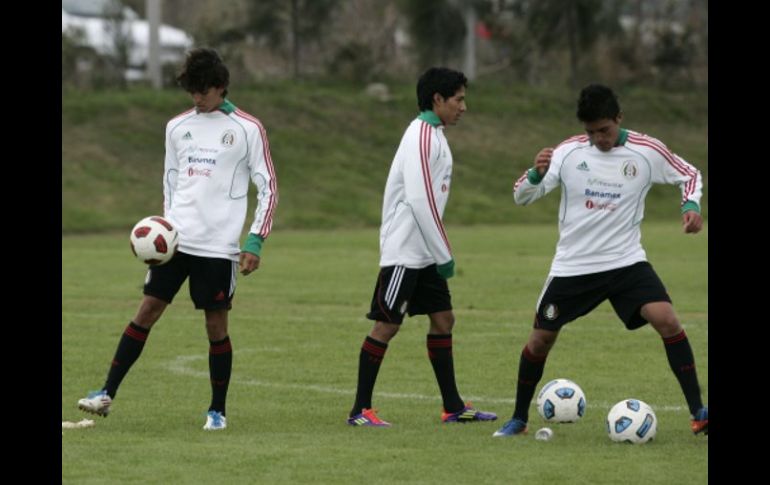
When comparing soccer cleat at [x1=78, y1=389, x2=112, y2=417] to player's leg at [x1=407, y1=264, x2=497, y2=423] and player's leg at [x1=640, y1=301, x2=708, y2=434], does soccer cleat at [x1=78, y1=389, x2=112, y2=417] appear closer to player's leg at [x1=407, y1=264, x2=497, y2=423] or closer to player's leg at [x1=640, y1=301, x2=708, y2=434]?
player's leg at [x1=407, y1=264, x2=497, y2=423]

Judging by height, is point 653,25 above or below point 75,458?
above

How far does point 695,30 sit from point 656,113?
304cm

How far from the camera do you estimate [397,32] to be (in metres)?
48.9

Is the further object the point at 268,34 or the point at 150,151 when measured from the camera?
the point at 268,34

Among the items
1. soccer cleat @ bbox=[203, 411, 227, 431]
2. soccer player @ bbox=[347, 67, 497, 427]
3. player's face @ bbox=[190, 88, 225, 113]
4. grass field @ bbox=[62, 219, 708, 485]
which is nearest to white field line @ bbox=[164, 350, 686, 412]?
grass field @ bbox=[62, 219, 708, 485]

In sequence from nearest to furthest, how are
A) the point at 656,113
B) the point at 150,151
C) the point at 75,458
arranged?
the point at 75,458, the point at 150,151, the point at 656,113

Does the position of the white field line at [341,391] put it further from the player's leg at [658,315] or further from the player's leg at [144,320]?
the player's leg at [144,320]

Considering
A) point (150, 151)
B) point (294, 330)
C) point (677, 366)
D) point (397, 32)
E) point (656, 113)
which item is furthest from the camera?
point (397, 32)

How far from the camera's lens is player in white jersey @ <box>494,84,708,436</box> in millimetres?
8898

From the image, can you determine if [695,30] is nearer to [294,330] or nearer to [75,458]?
[294,330]

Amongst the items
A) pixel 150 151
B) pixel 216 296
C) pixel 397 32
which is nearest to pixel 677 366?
pixel 216 296

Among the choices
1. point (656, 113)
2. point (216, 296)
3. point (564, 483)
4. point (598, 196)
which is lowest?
point (564, 483)

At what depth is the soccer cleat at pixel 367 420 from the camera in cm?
932

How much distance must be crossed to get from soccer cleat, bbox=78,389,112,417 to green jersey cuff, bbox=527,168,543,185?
2.73 metres
